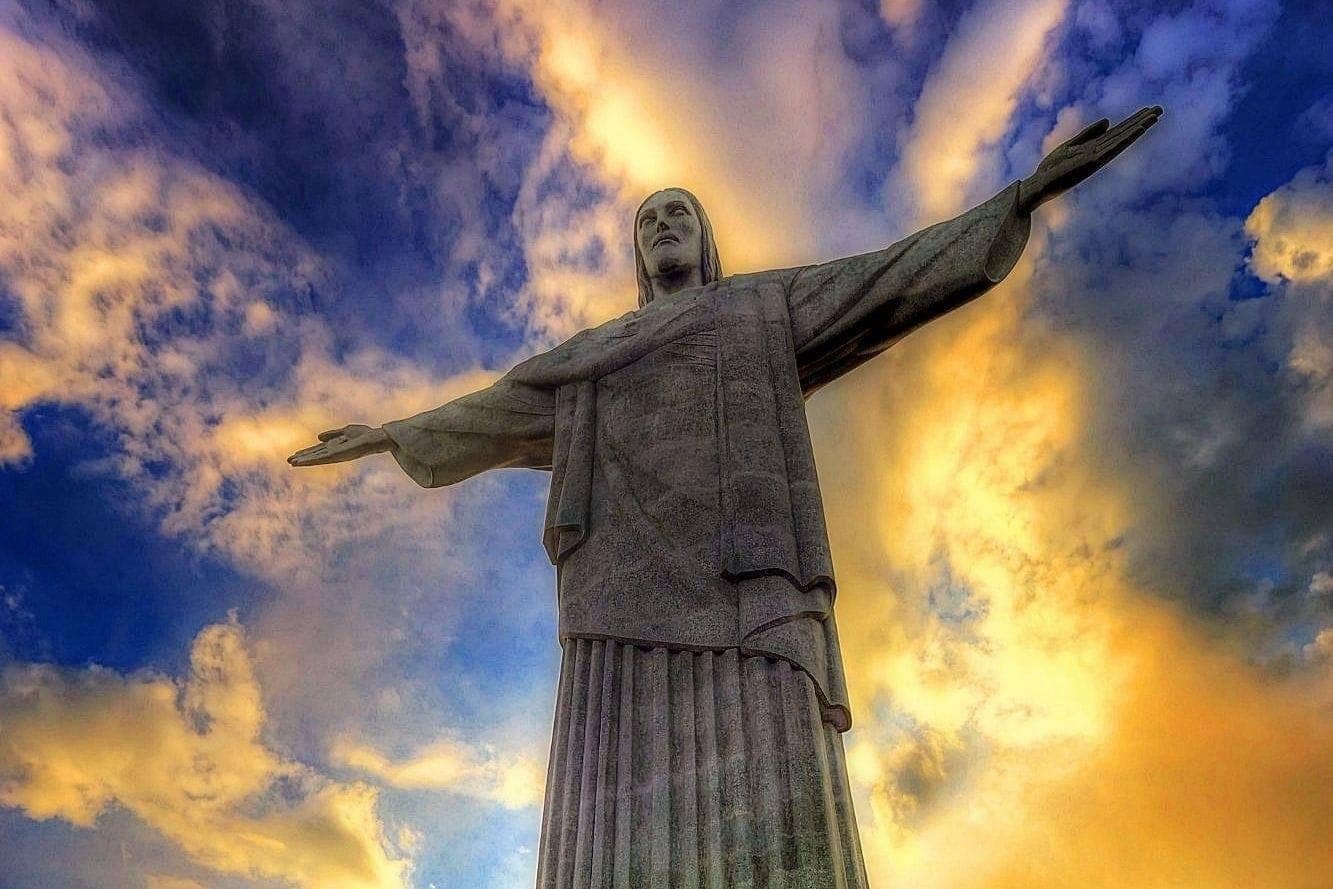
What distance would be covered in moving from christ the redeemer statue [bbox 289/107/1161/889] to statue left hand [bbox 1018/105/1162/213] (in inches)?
0.7

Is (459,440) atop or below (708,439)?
atop

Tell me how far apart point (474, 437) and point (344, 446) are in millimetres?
1300

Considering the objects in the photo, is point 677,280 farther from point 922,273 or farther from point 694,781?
point 694,781

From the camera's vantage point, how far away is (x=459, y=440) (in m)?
10.8

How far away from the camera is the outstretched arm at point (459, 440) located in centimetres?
1071

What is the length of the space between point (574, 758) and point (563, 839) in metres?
0.56

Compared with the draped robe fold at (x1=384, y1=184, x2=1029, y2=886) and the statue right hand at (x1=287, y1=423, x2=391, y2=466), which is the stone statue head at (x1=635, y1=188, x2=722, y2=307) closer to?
the draped robe fold at (x1=384, y1=184, x2=1029, y2=886)

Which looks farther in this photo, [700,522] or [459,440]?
[459,440]

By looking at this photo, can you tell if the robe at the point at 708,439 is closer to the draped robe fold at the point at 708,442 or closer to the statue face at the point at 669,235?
the draped robe fold at the point at 708,442

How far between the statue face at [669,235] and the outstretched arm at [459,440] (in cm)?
182

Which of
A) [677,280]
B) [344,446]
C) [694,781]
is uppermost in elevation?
[677,280]

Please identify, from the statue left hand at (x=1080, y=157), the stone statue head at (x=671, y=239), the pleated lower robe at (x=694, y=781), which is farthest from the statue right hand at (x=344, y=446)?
the statue left hand at (x=1080, y=157)

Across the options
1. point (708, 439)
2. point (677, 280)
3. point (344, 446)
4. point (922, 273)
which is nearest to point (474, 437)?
point (344, 446)

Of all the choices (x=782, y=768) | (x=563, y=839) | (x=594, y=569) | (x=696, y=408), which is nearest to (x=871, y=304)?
(x=696, y=408)
